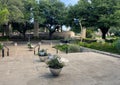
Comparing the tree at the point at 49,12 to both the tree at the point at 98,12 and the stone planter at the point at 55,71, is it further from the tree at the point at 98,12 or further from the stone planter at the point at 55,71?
the stone planter at the point at 55,71

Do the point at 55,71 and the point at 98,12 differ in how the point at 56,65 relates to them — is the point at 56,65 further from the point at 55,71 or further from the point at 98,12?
the point at 98,12

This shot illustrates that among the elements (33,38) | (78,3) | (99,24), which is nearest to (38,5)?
(33,38)

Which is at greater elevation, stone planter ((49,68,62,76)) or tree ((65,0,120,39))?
tree ((65,0,120,39))

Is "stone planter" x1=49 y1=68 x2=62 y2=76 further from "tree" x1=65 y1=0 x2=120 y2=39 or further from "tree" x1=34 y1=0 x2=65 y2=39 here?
"tree" x1=34 y1=0 x2=65 y2=39

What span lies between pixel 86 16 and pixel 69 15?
3201mm

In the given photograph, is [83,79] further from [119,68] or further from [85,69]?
[119,68]

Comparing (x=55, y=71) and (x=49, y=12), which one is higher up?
(x=49, y=12)

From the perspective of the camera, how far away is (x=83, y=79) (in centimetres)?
833

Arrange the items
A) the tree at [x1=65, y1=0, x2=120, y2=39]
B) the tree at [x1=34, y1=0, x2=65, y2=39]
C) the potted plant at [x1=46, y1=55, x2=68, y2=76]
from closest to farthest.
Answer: the potted plant at [x1=46, y1=55, x2=68, y2=76], the tree at [x1=65, y1=0, x2=120, y2=39], the tree at [x1=34, y1=0, x2=65, y2=39]

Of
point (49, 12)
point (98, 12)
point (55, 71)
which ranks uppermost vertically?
point (49, 12)

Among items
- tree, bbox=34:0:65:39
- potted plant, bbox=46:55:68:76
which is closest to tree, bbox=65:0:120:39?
tree, bbox=34:0:65:39

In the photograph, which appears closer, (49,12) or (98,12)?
(98,12)

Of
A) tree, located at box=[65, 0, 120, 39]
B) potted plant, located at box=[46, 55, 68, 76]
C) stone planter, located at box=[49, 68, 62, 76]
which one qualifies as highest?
tree, located at box=[65, 0, 120, 39]

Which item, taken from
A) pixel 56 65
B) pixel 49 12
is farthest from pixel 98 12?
pixel 56 65
